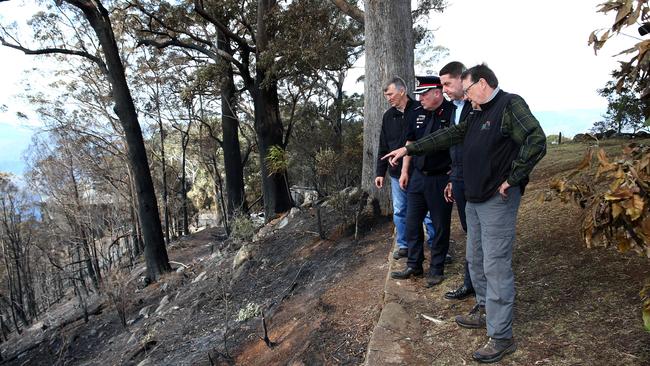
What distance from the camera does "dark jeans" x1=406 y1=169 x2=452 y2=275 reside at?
3.74 meters

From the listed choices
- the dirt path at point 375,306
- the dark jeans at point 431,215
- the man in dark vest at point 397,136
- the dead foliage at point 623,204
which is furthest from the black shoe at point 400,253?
the dead foliage at point 623,204

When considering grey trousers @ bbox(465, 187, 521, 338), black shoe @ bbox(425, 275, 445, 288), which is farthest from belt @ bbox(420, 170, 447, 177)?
grey trousers @ bbox(465, 187, 521, 338)

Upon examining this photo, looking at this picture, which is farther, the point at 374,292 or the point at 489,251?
the point at 374,292

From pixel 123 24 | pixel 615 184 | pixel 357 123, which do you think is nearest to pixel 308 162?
pixel 357 123

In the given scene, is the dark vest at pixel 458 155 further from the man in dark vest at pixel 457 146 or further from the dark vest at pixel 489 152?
the dark vest at pixel 489 152

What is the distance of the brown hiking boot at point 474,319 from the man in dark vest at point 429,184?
697mm

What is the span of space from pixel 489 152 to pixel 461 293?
53.8 inches

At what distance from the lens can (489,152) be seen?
265cm

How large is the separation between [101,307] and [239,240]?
5.61 m

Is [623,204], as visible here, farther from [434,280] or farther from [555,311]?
[434,280]

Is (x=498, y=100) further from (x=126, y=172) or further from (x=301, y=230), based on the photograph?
(x=126, y=172)

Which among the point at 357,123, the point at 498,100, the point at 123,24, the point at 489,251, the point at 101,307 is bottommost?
the point at 101,307

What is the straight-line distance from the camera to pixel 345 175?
1402 cm

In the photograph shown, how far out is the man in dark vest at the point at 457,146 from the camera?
129 inches
